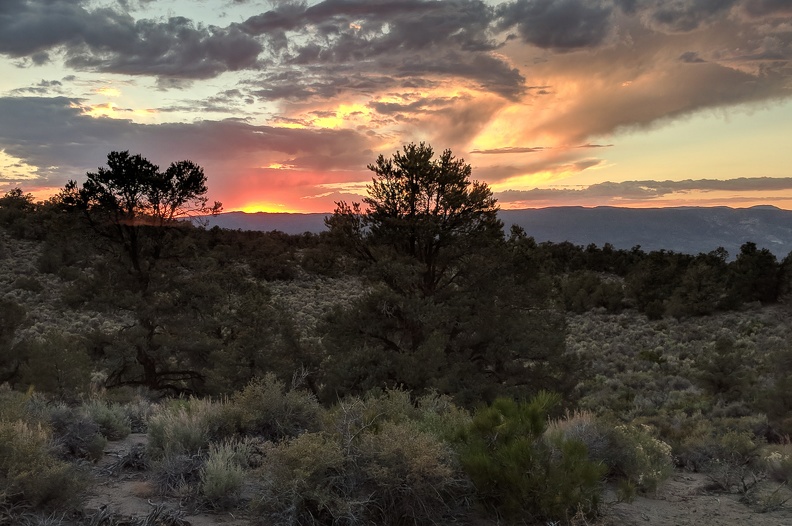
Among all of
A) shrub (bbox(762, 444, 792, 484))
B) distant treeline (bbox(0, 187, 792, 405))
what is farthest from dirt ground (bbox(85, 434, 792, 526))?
distant treeline (bbox(0, 187, 792, 405))

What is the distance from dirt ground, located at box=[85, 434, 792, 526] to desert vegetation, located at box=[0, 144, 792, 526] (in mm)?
121

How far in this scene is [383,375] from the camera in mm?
14812

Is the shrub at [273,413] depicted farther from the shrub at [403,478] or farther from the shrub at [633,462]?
the shrub at [633,462]

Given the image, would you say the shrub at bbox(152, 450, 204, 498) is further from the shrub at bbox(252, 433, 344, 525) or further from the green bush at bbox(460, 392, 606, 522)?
the green bush at bbox(460, 392, 606, 522)

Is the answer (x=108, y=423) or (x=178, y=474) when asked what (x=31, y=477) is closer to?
(x=178, y=474)

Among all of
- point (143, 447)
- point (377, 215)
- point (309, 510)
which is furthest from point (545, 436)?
point (377, 215)

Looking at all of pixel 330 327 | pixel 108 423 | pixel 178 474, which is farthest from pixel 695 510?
pixel 330 327

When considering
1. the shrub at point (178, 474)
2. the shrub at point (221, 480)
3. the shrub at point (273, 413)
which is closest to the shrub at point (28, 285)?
the shrub at point (273, 413)

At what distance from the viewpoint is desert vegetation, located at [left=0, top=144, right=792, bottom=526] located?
19.5 feet

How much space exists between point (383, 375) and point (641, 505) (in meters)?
8.34

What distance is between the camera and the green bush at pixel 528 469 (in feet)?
19.5

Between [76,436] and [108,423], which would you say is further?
[108,423]

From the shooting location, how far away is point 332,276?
52.3 metres

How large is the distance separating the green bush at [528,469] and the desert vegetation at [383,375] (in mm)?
27
